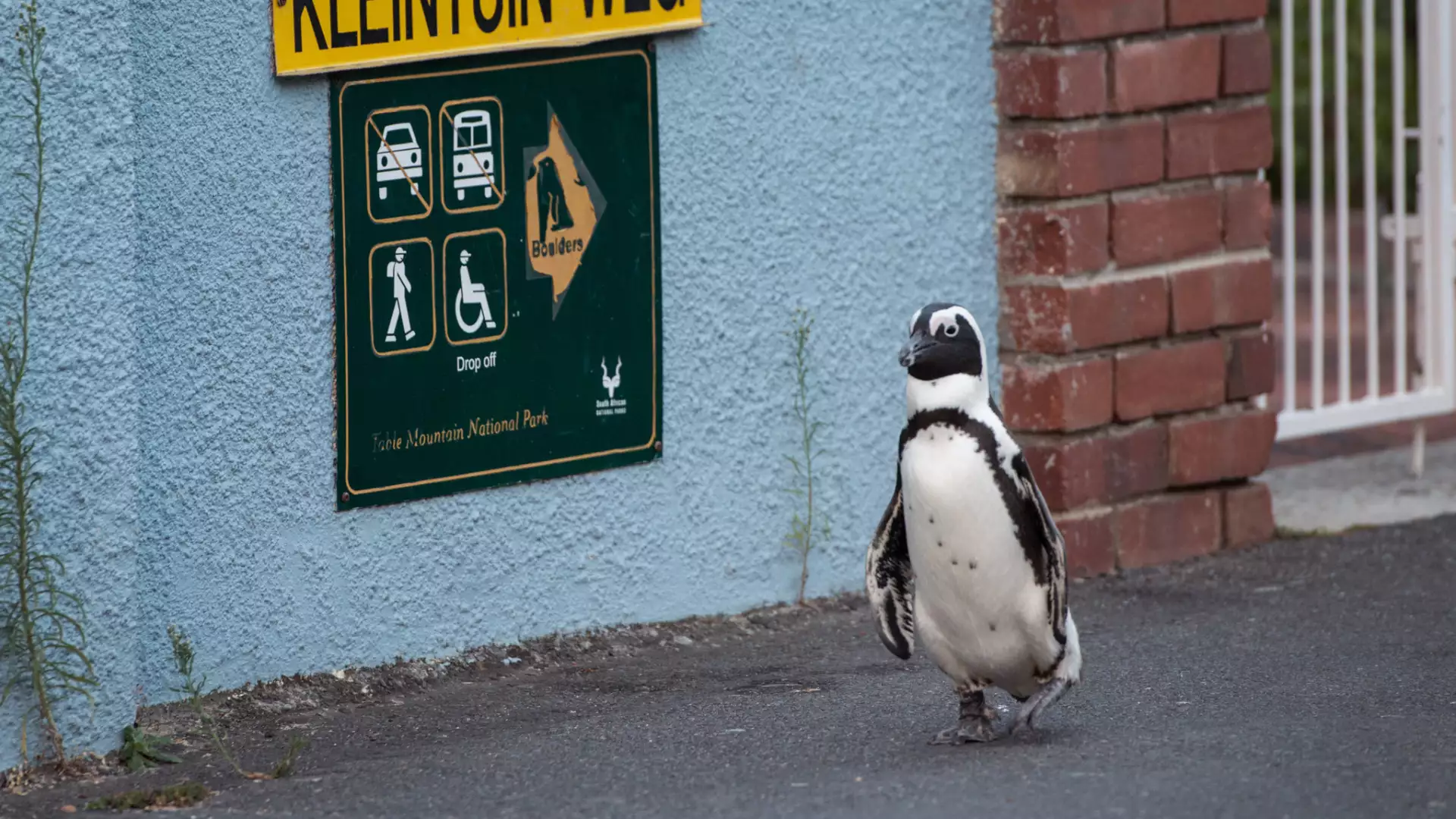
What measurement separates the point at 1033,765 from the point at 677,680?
1149 millimetres

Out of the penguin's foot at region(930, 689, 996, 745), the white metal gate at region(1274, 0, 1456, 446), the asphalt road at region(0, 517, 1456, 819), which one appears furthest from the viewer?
the white metal gate at region(1274, 0, 1456, 446)

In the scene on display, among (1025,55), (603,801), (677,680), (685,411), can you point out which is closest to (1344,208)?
(1025,55)

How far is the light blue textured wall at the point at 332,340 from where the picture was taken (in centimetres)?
418

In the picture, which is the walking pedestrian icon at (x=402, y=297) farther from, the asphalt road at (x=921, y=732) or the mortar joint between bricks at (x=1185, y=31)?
the mortar joint between bricks at (x=1185, y=31)

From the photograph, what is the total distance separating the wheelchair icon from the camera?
189 inches

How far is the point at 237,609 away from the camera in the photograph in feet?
14.9

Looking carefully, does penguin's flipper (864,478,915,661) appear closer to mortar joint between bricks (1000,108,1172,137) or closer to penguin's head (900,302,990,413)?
penguin's head (900,302,990,413)

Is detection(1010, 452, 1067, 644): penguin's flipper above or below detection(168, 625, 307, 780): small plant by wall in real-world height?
above

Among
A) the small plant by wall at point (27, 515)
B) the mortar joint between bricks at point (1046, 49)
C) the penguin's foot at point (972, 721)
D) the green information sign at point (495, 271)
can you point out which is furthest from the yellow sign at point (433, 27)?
the penguin's foot at point (972, 721)

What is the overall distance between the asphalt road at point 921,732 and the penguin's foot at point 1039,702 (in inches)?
2.0

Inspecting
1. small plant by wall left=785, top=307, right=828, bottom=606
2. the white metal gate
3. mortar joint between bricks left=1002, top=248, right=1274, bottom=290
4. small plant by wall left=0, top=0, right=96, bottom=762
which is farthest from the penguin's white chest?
the white metal gate

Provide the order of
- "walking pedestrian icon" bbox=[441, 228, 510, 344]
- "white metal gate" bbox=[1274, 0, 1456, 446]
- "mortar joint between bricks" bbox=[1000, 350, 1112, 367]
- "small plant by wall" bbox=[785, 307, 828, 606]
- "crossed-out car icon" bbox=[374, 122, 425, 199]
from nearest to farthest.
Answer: "crossed-out car icon" bbox=[374, 122, 425, 199]
"walking pedestrian icon" bbox=[441, 228, 510, 344]
"small plant by wall" bbox=[785, 307, 828, 606]
"mortar joint between bricks" bbox=[1000, 350, 1112, 367]
"white metal gate" bbox=[1274, 0, 1456, 446]

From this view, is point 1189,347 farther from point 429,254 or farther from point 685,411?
point 429,254

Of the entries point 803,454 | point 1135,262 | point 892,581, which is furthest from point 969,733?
point 1135,262
